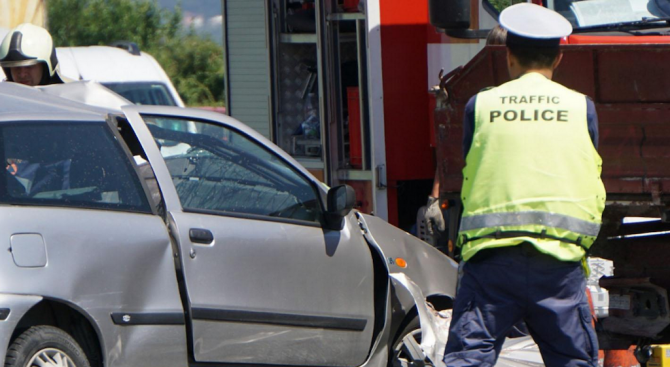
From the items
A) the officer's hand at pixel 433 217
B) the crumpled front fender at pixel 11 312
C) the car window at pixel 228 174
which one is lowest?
the officer's hand at pixel 433 217

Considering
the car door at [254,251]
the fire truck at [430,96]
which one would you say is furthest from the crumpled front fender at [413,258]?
the fire truck at [430,96]

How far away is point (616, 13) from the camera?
6.00 meters

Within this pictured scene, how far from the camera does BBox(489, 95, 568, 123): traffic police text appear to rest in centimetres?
363

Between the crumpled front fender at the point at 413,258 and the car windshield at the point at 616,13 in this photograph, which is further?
Answer: the car windshield at the point at 616,13

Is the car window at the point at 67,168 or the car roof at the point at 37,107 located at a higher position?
the car roof at the point at 37,107

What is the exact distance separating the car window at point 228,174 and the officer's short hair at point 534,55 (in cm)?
160

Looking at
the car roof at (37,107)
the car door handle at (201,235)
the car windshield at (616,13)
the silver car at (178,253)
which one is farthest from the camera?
the car windshield at (616,13)

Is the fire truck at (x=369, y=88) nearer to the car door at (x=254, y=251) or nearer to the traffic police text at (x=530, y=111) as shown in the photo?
the car door at (x=254, y=251)

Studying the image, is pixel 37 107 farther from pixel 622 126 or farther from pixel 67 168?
pixel 622 126

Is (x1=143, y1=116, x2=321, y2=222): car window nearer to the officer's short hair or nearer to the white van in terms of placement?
the officer's short hair

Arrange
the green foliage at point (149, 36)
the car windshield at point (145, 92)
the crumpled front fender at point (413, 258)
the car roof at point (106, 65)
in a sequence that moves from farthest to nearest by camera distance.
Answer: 1. the green foliage at point (149, 36)
2. the car windshield at point (145, 92)
3. the car roof at point (106, 65)
4. the crumpled front fender at point (413, 258)

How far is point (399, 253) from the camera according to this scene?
5406 millimetres

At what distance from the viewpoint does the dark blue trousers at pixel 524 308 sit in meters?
3.61

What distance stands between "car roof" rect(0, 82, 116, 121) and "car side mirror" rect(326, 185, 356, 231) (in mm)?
1058
